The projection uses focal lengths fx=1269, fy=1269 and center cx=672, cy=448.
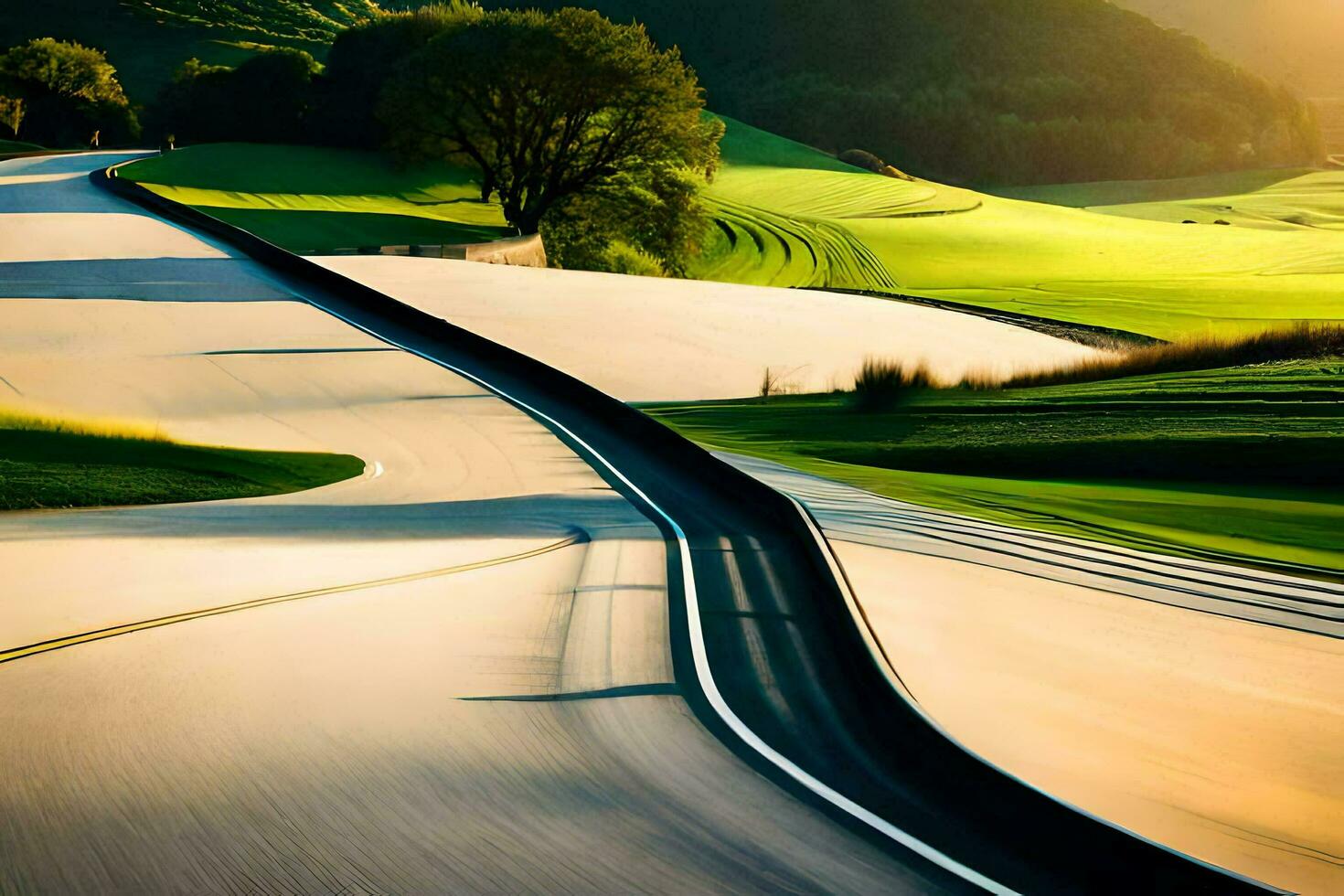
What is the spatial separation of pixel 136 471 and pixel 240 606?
16.0 feet

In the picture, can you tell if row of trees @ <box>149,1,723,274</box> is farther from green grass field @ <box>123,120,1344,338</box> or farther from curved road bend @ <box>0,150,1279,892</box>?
curved road bend @ <box>0,150,1279,892</box>

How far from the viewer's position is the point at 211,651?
5266 millimetres

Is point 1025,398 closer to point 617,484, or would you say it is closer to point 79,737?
point 617,484

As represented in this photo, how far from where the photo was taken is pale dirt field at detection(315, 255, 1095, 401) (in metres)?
21.4

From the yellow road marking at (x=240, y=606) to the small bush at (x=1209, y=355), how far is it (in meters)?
9.92

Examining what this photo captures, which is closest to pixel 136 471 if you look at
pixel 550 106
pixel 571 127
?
pixel 550 106

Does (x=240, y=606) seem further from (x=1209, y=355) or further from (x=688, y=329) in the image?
(x=688, y=329)

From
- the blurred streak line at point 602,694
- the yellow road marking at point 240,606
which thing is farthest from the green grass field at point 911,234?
the blurred streak line at point 602,694

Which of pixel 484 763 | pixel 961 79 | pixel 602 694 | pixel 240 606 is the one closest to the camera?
pixel 484 763

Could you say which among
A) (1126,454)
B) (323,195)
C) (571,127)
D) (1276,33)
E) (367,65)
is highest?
(1276,33)

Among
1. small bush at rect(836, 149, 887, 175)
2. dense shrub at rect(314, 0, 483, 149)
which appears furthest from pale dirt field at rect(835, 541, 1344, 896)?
small bush at rect(836, 149, 887, 175)

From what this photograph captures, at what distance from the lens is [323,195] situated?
5306 cm

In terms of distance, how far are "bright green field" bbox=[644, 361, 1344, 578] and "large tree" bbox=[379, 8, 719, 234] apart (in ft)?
105

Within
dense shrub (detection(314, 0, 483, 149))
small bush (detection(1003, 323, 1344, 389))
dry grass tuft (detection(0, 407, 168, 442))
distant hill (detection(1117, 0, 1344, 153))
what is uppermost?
distant hill (detection(1117, 0, 1344, 153))
